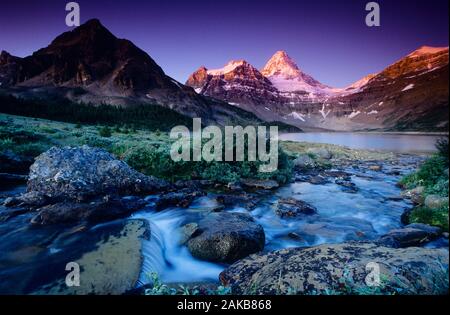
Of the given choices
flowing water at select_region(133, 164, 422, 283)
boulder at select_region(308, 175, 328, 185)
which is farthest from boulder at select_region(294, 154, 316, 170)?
flowing water at select_region(133, 164, 422, 283)

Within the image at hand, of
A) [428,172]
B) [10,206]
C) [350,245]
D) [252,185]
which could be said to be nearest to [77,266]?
[350,245]

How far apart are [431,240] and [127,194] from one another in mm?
9034

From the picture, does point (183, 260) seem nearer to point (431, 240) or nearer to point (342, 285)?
point (342, 285)

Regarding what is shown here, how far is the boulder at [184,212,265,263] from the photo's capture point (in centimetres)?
Result: 577

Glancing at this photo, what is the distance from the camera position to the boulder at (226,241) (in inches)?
227

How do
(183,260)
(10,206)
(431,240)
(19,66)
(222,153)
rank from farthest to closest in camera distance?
1. (19,66)
2. (222,153)
3. (10,206)
4. (183,260)
5. (431,240)

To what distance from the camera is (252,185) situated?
1244 cm

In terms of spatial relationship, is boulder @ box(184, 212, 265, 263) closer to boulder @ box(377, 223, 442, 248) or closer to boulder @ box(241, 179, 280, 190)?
boulder @ box(377, 223, 442, 248)

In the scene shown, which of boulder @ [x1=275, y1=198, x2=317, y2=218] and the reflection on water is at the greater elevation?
the reflection on water

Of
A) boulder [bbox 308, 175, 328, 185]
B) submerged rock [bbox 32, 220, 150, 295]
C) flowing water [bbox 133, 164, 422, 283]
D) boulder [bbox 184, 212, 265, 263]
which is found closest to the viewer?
submerged rock [bbox 32, 220, 150, 295]

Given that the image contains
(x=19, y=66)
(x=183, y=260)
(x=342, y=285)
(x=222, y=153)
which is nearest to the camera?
(x=342, y=285)

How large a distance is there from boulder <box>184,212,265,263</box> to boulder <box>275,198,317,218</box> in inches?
100

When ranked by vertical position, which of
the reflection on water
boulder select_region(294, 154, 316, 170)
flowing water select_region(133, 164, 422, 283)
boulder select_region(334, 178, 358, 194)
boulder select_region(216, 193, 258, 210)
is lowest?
flowing water select_region(133, 164, 422, 283)

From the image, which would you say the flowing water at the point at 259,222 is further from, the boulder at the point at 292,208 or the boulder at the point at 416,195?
the boulder at the point at 416,195
